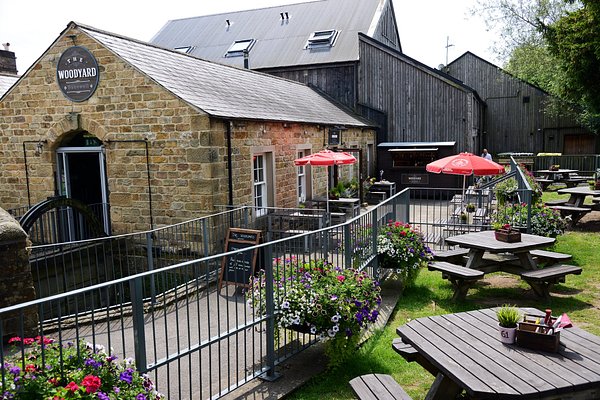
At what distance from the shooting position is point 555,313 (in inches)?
289

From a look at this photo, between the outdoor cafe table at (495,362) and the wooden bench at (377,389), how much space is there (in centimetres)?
36

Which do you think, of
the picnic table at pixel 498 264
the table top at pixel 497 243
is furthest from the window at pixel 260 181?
the table top at pixel 497 243

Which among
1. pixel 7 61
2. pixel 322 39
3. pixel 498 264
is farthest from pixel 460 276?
pixel 7 61

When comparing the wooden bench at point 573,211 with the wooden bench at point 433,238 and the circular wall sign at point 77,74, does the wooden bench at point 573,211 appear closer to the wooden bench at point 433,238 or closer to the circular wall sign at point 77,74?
the wooden bench at point 433,238

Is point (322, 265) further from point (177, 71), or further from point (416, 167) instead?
point (416, 167)

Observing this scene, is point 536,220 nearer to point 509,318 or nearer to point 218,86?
point 509,318

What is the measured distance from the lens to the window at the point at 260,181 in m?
13.2

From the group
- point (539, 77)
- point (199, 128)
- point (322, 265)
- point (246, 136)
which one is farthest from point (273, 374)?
point (539, 77)

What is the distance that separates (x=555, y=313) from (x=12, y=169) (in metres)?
13.1

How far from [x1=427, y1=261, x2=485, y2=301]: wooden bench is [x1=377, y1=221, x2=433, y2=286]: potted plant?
1.20 ft

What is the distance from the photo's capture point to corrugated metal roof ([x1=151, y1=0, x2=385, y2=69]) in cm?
2397

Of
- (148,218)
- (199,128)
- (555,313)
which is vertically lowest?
(555,313)

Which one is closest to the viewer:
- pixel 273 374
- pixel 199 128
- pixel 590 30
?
pixel 273 374

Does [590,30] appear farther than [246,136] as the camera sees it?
Yes
